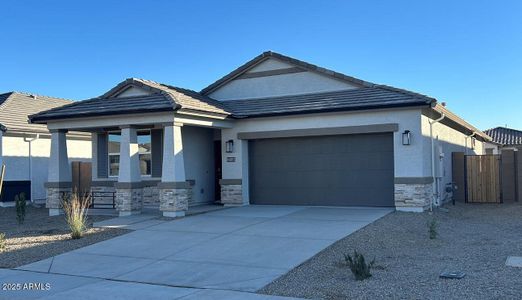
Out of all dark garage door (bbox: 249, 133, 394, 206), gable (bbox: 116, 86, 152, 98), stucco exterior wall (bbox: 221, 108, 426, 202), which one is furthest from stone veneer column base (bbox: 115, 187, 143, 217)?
dark garage door (bbox: 249, 133, 394, 206)

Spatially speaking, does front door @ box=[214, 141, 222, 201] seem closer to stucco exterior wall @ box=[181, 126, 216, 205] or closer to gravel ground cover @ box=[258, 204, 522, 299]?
stucco exterior wall @ box=[181, 126, 216, 205]

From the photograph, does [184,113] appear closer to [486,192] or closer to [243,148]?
[243,148]

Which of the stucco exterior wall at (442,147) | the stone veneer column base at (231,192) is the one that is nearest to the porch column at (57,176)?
the stone veneer column base at (231,192)

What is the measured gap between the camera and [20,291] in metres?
8.44

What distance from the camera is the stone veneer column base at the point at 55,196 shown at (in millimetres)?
17859

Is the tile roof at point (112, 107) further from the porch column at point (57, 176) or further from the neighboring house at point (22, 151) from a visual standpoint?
the neighboring house at point (22, 151)

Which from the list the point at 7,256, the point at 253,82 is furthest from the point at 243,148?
the point at 7,256

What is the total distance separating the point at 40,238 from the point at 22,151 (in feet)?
35.3

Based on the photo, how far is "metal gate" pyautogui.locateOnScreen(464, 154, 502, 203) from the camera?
66.1ft

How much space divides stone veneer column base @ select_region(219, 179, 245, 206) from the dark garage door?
0.64 meters

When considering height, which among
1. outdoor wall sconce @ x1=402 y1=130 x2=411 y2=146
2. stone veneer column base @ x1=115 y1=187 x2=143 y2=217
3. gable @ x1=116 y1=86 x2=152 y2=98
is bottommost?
stone veneer column base @ x1=115 y1=187 x2=143 y2=217

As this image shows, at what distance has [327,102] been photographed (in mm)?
17688

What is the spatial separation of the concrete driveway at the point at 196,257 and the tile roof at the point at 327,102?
11.9 ft

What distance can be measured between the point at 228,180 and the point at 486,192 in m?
10.2
